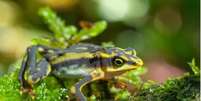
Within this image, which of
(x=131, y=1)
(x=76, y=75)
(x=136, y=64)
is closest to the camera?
(x=136, y=64)

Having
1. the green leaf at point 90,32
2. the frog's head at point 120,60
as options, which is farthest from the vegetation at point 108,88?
the frog's head at point 120,60

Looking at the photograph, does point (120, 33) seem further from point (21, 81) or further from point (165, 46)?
point (21, 81)

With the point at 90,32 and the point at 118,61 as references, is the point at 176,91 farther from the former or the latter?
the point at 90,32

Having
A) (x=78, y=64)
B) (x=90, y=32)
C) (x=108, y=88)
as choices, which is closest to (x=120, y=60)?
(x=108, y=88)

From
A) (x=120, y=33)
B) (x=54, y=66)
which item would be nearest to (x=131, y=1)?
(x=120, y=33)

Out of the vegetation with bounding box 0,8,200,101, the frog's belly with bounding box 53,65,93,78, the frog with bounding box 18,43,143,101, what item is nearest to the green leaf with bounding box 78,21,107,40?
the vegetation with bounding box 0,8,200,101

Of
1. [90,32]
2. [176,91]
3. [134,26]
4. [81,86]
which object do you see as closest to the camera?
[176,91]
